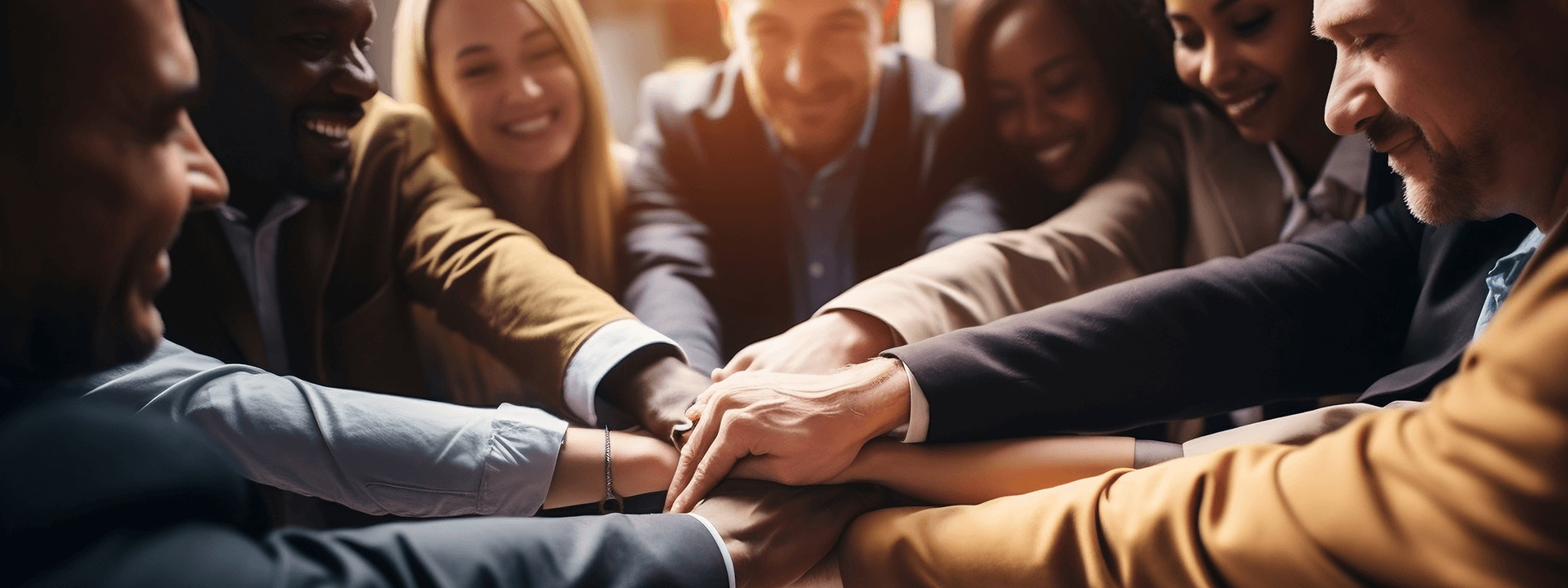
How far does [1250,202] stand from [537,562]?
3.40 feet

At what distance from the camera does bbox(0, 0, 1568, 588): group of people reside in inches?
22.6

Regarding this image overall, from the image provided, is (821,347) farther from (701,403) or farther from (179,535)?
(179,535)

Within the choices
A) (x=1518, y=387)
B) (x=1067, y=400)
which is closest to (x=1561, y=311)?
(x=1518, y=387)

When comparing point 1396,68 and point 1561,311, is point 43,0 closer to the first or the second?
point 1561,311

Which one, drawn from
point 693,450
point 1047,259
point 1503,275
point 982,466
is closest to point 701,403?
point 693,450

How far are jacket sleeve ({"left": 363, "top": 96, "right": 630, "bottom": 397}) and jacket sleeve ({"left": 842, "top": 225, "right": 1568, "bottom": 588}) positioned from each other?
0.49 metres

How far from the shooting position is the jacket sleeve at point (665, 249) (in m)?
1.11

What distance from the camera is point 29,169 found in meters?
0.58

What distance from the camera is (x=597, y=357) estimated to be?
1.01 metres

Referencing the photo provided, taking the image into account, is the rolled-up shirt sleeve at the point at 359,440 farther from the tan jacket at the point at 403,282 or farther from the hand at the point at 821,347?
the hand at the point at 821,347

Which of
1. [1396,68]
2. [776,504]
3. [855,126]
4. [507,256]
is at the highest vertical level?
[1396,68]

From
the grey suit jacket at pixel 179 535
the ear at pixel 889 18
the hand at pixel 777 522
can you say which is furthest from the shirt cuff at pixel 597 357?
the ear at pixel 889 18

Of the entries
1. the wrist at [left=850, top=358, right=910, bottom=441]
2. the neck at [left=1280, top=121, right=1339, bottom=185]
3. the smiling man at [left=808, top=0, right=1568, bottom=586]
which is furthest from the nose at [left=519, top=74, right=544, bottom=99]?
the neck at [left=1280, top=121, right=1339, bottom=185]

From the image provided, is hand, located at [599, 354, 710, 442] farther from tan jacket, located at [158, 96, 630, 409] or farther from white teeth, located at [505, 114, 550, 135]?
white teeth, located at [505, 114, 550, 135]
